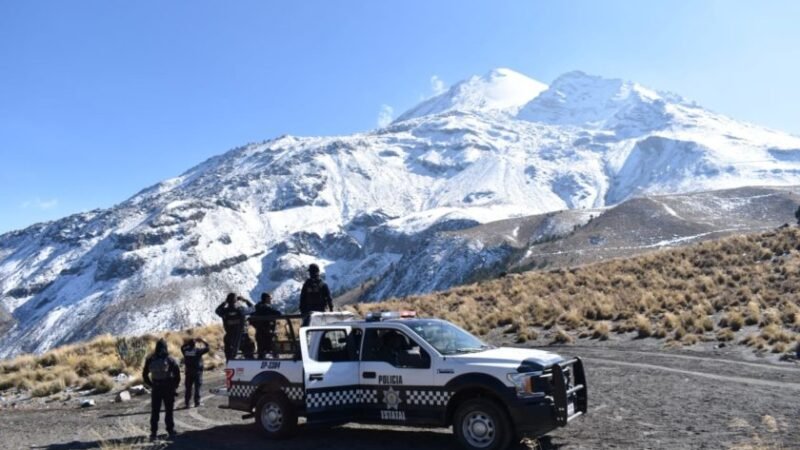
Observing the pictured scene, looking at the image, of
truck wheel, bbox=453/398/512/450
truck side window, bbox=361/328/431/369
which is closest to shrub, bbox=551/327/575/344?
truck side window, bbox=361/328/431/369

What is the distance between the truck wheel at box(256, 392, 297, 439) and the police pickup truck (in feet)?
0.06

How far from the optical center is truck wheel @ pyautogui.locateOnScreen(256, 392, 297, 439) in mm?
12516

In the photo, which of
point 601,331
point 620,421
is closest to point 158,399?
point 620,421

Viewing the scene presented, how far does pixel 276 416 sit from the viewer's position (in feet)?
41.7

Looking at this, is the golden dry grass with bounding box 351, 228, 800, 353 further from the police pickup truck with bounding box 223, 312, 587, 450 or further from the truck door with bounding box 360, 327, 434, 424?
the truck door with bounding box 360, 327, 434, 424

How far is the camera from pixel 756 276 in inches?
1259

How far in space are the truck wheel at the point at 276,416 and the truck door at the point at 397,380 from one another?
153 cm

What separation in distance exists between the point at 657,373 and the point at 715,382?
1.88 metres

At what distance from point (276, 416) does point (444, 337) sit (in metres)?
3.58

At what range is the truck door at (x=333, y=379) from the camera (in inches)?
473

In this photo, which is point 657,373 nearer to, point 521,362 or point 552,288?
point 521,362

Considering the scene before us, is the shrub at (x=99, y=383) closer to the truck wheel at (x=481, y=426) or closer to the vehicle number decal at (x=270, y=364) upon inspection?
the vehicle number decal at (x=270, y=364)

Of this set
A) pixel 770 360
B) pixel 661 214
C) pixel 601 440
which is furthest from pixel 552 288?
pixel 661 214

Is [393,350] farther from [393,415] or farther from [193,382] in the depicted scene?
[193,382]
